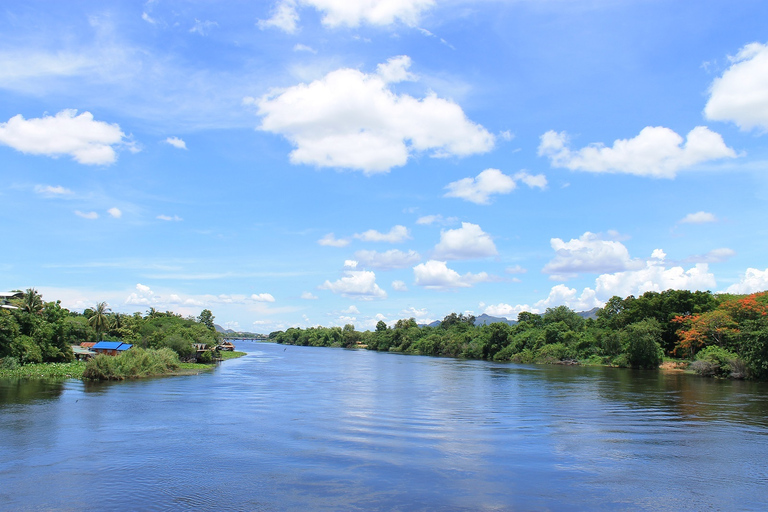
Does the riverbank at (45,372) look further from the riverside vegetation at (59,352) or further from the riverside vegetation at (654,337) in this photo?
the riverside vegetation at (654,337)

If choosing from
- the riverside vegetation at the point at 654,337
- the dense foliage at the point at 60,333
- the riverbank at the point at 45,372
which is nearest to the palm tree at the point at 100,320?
the dense foliage at the point at 60,333

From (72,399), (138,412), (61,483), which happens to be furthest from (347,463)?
(72,399)

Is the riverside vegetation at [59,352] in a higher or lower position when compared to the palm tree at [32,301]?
lower

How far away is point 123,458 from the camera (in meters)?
21.6

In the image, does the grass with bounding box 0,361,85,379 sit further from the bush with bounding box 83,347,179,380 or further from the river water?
the river water

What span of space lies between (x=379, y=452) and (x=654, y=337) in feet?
244

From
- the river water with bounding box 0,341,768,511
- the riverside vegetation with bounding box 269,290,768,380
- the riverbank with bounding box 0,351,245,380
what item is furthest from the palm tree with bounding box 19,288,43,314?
the riverside vegetation with bounding box 269,290,768,380

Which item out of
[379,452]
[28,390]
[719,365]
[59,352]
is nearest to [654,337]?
[719,365]

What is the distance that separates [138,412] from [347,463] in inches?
755

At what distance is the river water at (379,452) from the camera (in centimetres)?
1695

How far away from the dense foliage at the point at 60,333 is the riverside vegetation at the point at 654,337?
6663 cm

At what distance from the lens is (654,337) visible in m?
82.3

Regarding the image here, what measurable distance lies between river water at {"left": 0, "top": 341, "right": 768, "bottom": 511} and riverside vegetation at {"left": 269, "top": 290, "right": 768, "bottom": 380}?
2230 cm

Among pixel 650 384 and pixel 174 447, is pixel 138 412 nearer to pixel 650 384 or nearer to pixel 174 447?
pixel 174 447
